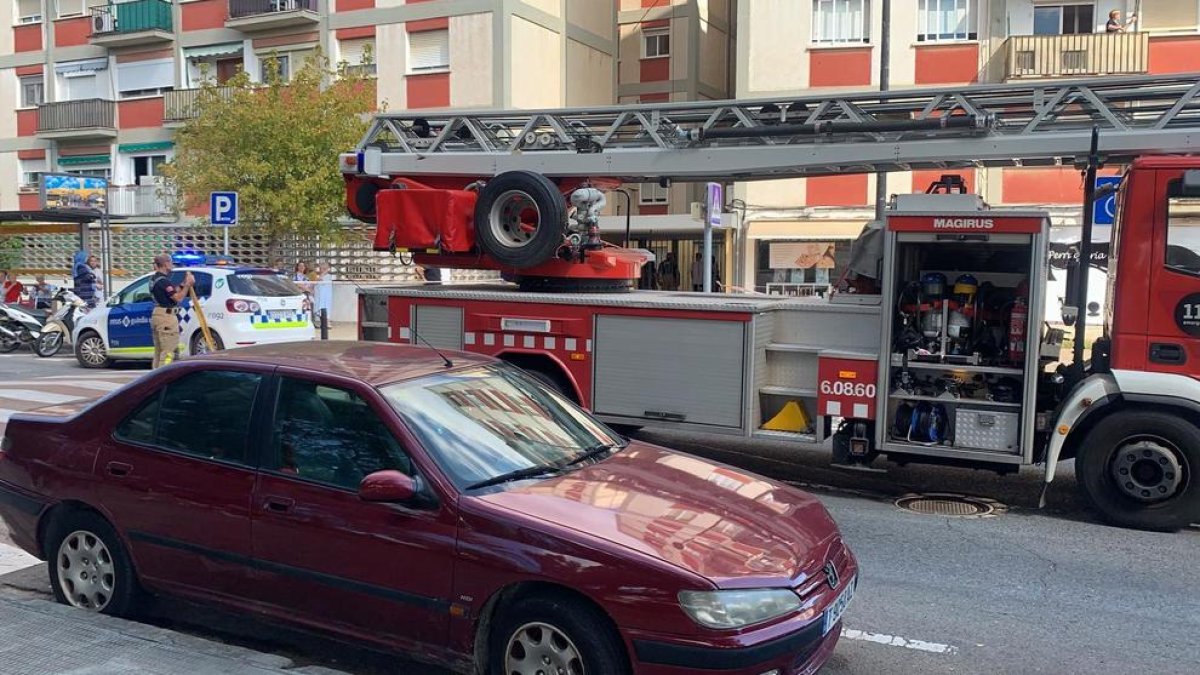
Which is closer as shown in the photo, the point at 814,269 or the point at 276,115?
the point at 276,115

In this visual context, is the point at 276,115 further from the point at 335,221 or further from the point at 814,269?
the point at 814,269

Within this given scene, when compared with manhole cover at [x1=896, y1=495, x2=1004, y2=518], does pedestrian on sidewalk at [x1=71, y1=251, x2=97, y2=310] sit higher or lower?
higher

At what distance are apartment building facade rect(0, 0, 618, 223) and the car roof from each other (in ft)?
74.8

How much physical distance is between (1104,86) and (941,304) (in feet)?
6.74

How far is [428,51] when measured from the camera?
30.1 metres

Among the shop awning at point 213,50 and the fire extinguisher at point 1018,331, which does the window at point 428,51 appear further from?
the fire extinguisher at point 1018,331

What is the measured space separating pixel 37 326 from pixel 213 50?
1817 centimetres

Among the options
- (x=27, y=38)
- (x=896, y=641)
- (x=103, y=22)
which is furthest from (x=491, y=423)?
(x=27, y=38)

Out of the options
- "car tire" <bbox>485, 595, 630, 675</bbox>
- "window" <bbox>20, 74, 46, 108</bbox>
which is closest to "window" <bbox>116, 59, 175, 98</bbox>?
"window" <bbox>20, 74, 46, 108</bbox>

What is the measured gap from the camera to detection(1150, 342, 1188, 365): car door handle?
7.13m

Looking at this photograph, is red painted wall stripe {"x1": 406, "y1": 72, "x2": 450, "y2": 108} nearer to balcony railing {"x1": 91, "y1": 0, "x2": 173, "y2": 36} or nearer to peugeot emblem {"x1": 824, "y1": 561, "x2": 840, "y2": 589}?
balcony railing {"x1": 91, "y1": 0, "x2": 173, "y2": 36}

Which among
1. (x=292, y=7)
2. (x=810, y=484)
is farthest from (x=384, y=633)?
(x=292, y=7)

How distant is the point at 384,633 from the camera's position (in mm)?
4211

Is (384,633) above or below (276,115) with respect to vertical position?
below
